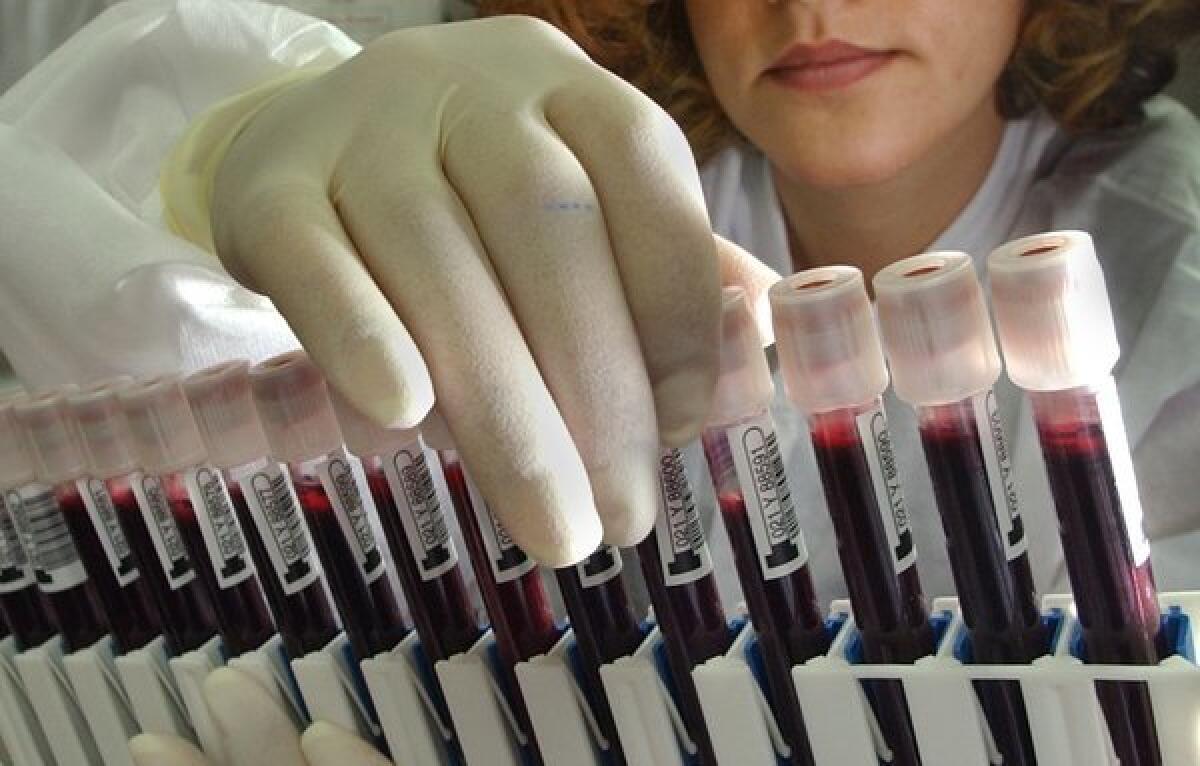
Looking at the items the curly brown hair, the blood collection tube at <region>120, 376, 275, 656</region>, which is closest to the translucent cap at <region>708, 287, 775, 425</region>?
the blood collection tube at <region>120, 376, 275, 656</region>

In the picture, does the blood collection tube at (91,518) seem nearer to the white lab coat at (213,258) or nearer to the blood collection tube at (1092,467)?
the white lab coat at (213,258)

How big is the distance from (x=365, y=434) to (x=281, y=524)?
2.9 inches

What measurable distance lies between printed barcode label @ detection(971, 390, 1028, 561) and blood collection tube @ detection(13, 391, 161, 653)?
0.35 metres

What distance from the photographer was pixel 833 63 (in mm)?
714

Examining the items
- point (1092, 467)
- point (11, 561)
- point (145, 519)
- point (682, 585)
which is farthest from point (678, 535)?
point (11, 561)

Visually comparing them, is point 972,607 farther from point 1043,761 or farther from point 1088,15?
point 1088,15

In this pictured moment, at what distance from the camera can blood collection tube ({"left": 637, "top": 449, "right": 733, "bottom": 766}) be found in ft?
1.26

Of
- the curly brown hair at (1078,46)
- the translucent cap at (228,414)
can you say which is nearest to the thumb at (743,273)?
the translucent cap at (228,414)

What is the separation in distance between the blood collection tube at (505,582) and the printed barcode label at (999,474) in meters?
0.15

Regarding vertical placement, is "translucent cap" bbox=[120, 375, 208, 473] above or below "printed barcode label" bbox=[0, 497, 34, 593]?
above

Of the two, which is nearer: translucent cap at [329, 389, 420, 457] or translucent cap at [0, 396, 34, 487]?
translucent cap at [329, 389, 420, 457]

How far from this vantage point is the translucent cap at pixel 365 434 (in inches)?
15.8

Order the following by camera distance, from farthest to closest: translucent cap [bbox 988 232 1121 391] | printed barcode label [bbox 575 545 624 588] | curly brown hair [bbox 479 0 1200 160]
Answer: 1. curly brown hair [bbox 479 0 1200 160]
2. printed barcode label [bbox 575 545 624 588]
3. translucent cap [bbox 988 232 1121 391]

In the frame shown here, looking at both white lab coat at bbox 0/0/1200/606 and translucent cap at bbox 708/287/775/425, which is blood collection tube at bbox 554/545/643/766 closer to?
translucent cap at bbox 708/287/775/425
